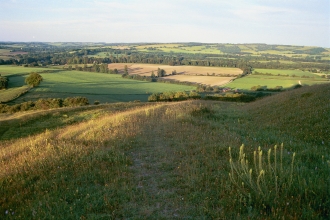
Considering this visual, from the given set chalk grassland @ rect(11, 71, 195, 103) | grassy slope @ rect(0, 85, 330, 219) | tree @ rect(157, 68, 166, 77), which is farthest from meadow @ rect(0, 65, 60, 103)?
grassy slope @ rect(0, 85, 330, 219)

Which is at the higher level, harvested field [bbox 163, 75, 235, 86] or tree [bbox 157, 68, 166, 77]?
tree [bbox 157, 68, 166, 77]

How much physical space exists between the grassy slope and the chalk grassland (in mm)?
43859

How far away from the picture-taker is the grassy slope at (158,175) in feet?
17.1

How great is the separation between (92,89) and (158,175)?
58.5 meters

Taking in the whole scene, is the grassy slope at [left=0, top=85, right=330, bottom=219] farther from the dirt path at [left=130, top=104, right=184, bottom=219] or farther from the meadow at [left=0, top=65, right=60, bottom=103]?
the meadow at [left=0, top=65, right=60, bottom=103]

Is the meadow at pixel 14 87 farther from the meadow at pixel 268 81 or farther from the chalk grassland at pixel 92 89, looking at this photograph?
the meadow at pixel 268 81

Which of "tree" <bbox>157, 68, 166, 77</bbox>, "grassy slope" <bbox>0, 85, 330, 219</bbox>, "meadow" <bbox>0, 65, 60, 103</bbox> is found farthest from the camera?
"tree" <bbox>157, 68, 166, 77</bbox>

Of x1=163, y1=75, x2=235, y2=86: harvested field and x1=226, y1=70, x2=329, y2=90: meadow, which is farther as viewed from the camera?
x1=163, y1=75, x2=235, y2=86: harvested field

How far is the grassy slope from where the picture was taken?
5.22 m

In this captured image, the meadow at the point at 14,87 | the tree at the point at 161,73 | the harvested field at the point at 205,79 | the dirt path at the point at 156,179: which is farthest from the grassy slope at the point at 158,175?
the tree at the point at 161,73

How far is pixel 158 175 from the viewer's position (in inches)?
277

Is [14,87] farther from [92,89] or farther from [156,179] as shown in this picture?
[156,179]

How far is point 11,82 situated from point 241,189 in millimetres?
71143

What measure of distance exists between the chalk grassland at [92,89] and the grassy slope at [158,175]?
144 ft
